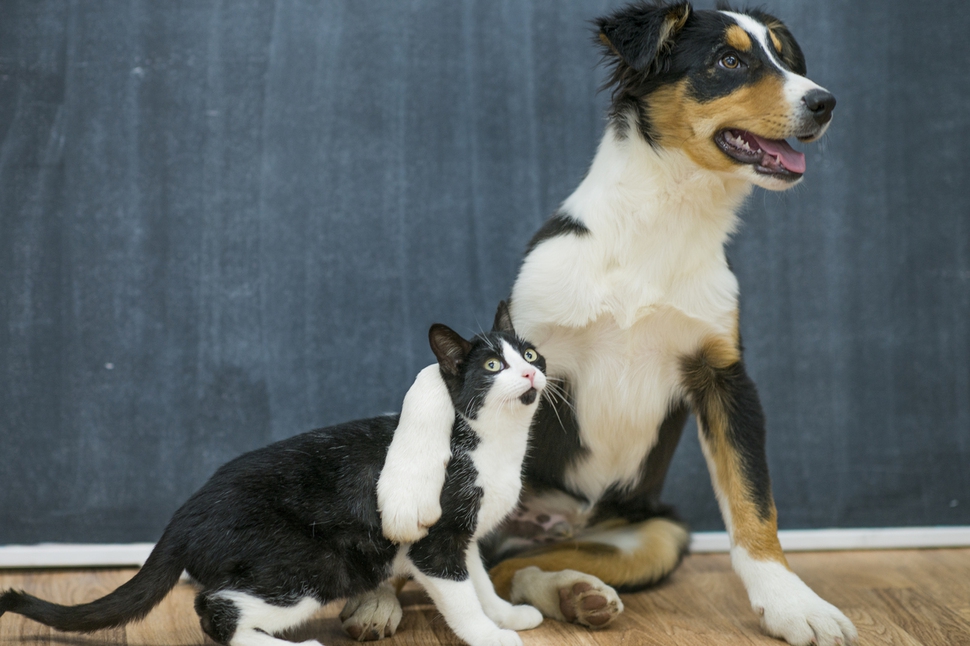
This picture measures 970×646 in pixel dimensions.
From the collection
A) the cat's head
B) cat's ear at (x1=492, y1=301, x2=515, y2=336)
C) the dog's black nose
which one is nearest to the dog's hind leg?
the cat's head

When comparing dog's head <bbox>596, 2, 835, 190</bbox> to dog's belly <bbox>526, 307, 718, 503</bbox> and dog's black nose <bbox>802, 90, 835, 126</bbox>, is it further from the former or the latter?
dog's belly <bbox>526, 307, 718, 503</bbox>

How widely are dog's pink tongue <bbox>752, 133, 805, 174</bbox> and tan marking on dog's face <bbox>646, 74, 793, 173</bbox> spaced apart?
0.13 feet

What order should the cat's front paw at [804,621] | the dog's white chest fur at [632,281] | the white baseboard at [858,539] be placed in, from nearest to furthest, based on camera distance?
1. the cat's front paw at [804,621]
2. the dog's white chest fur at [632,281]
3. the white baseboard at [858,539]

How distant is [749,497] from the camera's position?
6.06 ft

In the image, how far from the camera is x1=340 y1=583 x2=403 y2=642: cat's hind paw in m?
1.69

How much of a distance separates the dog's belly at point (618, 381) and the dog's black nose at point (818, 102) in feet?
1.60

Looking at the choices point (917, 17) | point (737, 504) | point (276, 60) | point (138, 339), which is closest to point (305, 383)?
point (138, 339)

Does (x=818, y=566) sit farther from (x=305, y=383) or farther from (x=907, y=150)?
(x=305, y=383)

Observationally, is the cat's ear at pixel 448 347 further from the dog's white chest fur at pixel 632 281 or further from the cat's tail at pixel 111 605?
the cat's tail at pixel 111 605

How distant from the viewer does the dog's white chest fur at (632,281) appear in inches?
74.2

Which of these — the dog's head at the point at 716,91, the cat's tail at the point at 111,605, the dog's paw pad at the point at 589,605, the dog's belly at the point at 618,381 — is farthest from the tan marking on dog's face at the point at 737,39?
the cat's tail at the point at 111,605

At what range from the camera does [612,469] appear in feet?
6.77

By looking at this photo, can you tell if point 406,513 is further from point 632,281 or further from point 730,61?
point 730,61

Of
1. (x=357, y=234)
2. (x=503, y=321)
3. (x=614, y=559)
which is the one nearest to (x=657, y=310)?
(x=503, y=321)
